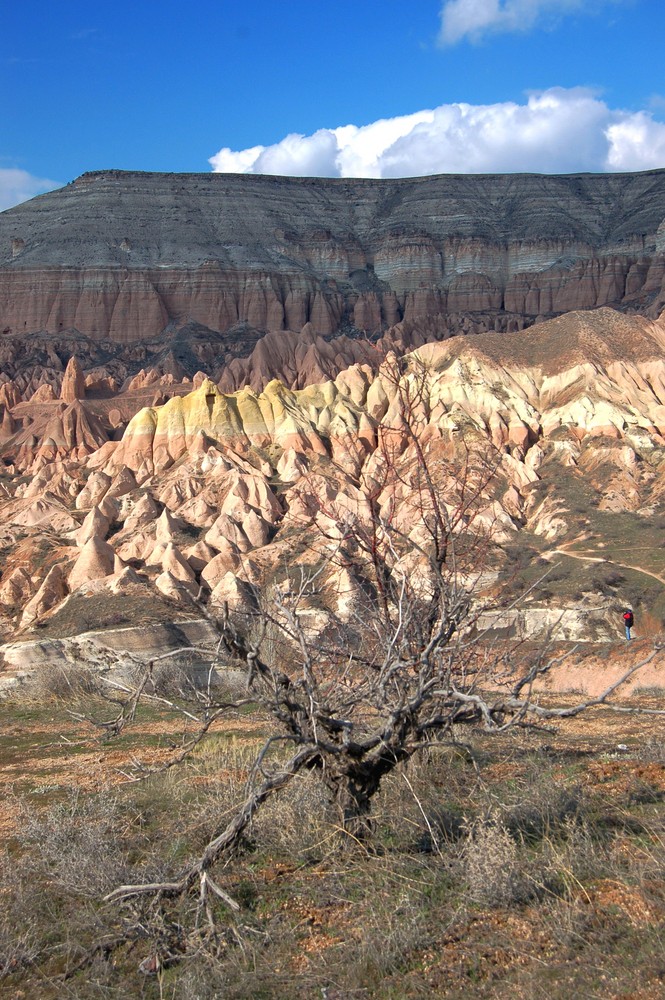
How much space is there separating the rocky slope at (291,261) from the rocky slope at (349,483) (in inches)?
1525

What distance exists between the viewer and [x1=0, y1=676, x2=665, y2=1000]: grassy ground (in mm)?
5379

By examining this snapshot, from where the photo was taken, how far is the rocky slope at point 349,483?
31.6 m

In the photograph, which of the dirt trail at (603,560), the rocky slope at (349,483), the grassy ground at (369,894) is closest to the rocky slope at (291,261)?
the rocky slope at (349,483)

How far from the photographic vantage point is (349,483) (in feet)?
136

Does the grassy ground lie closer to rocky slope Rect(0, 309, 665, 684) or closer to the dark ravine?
rocky slope Rect(0, 309, 665, 684)

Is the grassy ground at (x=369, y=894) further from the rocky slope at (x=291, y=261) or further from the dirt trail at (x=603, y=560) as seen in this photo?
the rocky slope at (x=291, y=261)

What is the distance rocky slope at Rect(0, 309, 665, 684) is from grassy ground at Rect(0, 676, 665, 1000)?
65.6ft

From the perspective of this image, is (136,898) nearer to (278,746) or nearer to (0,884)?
(0,884)

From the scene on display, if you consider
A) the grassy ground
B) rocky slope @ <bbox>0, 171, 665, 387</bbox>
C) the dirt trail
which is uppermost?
rocky slope @ <bbox>0, 171, 665, 387</bbox>

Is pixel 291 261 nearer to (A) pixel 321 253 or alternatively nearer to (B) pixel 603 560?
(A) pixel 321 253

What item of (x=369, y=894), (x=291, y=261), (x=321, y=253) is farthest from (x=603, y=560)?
(x=321, y=253)

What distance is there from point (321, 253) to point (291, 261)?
448cm

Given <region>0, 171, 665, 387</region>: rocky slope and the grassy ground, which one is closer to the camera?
the grassy ground

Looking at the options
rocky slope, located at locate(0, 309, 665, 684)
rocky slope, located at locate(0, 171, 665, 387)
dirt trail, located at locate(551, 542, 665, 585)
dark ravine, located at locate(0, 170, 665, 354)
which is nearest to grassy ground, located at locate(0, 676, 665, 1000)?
rocky slope, located at locate(0, 309, 665, 684)
